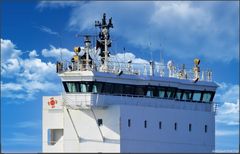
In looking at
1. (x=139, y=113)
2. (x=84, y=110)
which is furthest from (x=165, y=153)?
(x=84, y=110)

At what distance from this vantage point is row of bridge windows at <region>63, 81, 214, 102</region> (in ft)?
185

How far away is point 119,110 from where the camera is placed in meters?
55.5

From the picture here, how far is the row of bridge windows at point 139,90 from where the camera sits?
2216 inches

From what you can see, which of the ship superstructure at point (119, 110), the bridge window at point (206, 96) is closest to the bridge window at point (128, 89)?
the ship superstructure at point (119, 110)

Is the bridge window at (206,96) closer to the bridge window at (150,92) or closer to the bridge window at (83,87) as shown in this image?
the bridge window at (150,92)

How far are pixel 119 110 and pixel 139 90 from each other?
3902 mm

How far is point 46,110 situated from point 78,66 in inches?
190

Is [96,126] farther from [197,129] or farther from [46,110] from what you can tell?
[197,129]

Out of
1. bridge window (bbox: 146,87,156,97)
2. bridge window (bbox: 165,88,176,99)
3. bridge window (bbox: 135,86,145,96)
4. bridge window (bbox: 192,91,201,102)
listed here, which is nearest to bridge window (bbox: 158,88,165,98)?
bridge window (bbox: 165,88,176,99)

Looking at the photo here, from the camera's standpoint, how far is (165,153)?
57.3 m

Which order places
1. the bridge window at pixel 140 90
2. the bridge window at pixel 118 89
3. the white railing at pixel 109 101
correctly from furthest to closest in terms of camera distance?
the bridge window at pixel 140 90
the bridge window at pixel 118 89
the white railing at pixel 109 101

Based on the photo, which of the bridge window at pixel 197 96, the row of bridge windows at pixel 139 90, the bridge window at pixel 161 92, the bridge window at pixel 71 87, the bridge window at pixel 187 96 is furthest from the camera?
the bridge window at pixel 197 96

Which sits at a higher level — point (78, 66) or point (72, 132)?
point (78, 66)

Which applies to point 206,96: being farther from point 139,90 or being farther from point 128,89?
point 128,89
